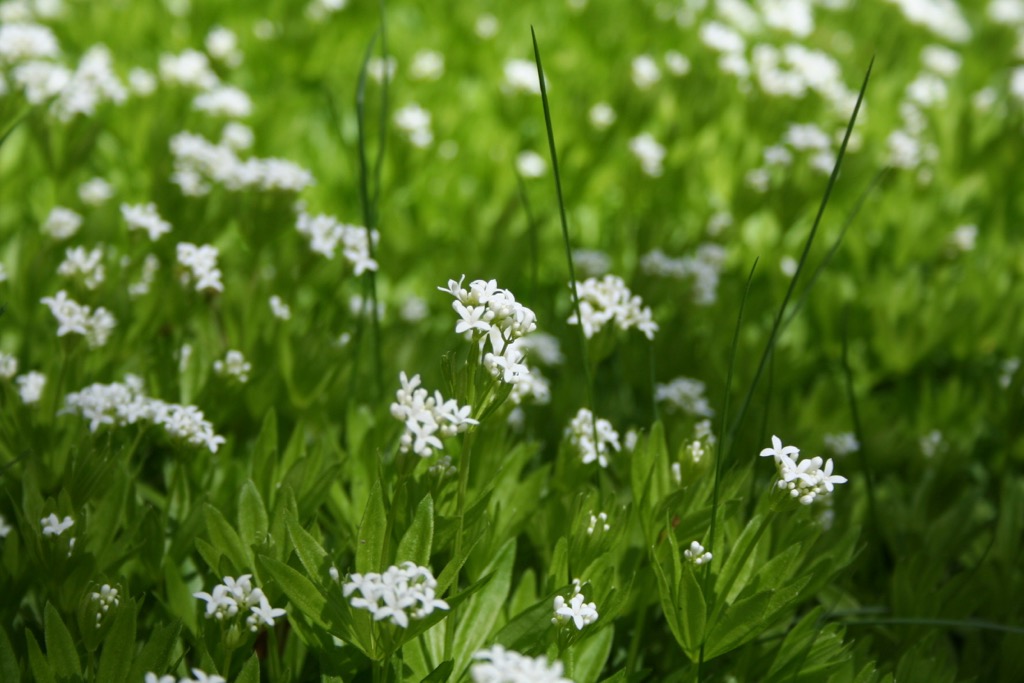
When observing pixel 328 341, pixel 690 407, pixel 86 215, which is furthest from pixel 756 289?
pixel 86 215

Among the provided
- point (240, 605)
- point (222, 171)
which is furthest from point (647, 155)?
point (240, 605)

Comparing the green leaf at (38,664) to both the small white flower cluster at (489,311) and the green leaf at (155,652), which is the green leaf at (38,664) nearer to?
the green leaf at (155,652)

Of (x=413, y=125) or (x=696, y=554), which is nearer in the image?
(x=696, y=554)

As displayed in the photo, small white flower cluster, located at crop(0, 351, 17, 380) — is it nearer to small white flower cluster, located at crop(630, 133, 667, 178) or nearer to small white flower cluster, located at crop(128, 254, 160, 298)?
small white flower cluster, located at crop(128, 254, 160, 298)

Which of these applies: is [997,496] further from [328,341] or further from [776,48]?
[776,48]

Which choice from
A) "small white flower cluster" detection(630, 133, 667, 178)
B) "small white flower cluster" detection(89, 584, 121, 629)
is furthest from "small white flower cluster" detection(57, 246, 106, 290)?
"small white flower cluster" detection(630, 133, 667, 178)

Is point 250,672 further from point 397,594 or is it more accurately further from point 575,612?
point 575,612

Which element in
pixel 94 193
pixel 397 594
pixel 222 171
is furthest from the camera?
pixel 94 193

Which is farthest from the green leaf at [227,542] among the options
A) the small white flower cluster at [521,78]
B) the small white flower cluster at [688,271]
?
the small white flower cluster at [521,78]
